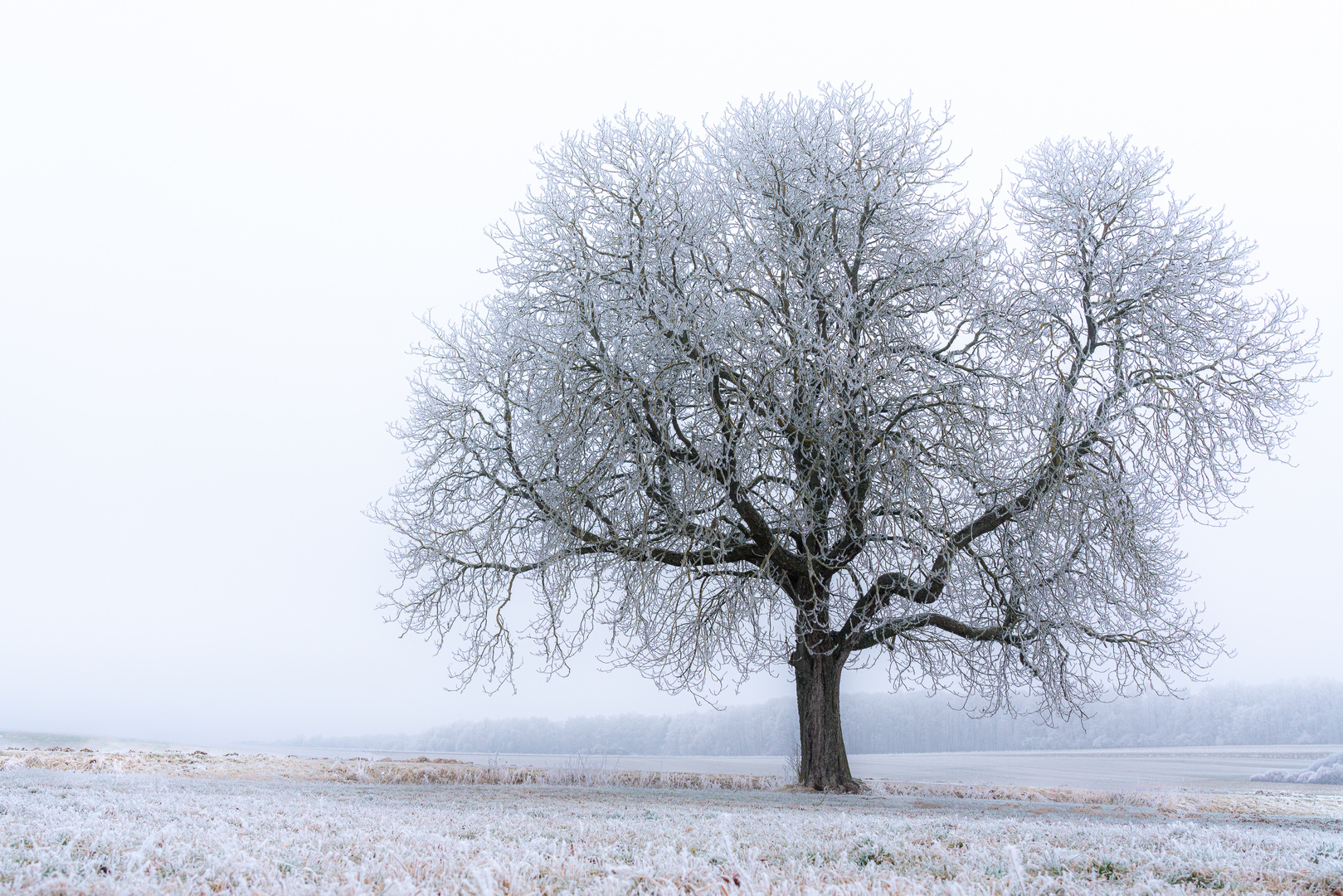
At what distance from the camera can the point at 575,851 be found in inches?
132

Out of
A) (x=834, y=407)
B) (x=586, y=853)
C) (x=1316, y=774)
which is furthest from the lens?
(x=1316, y=774)

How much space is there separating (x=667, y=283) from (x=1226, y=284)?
24.7ft

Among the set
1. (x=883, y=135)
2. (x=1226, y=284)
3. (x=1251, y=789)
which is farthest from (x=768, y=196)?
(x=1251, y=789)

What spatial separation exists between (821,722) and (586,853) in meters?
8.10

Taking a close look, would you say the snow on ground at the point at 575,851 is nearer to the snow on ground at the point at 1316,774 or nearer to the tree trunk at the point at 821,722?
the tree trunk at the point at 821,722

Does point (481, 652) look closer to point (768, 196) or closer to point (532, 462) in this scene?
point (532, 462)

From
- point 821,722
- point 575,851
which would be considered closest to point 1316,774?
point 821,722

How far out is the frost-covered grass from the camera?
2701 mm

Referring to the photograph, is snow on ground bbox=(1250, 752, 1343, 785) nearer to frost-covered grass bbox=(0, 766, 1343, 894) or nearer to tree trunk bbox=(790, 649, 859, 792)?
tree trunk bbox=(790, 649, 859, 792)

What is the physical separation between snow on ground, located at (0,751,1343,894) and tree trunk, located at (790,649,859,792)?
4.82m

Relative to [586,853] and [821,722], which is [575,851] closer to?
[586,853]

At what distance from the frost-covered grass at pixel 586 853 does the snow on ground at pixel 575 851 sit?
0.01 m

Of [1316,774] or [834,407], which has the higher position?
[834,407]

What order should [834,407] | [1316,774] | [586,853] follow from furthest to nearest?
[1316,774] < [834,407] < [586,853]
